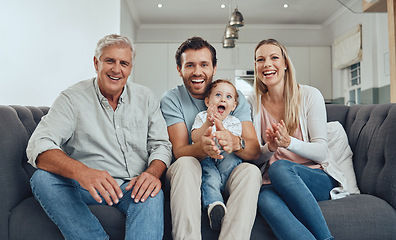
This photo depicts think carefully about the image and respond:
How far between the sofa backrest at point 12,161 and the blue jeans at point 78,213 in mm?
240

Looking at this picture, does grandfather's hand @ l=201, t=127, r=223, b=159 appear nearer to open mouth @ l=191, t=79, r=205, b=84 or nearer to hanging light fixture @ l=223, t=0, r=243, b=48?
open mouth @ l=191, t=79, r=205, b=84

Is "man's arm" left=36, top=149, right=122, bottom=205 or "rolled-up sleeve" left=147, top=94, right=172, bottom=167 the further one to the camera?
"rolled-up sleeve" left=147, top=94, right=172, bottom=167

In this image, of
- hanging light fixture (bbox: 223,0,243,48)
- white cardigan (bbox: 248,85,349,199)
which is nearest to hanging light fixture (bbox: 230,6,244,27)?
hanging light fixture (bbox: 223,0,243,48)

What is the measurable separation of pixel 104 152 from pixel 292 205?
86 centimetres

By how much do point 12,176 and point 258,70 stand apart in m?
1.31

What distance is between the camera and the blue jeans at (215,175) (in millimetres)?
1507

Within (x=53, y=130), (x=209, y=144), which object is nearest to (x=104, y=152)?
(x=53, y=130)

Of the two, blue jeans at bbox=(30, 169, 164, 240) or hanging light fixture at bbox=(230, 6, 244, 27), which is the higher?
A: hanging light fixture at bbox=(230, 6, 244, 27)

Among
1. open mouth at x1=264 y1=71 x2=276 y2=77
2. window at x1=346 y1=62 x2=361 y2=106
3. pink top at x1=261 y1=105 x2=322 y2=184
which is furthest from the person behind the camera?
window at x1=346 y1=62 x2=361 y2=106

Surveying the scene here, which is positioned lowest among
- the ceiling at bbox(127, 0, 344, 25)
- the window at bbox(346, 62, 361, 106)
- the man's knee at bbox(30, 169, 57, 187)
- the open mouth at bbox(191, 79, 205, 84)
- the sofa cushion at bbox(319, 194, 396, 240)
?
the sofa cushion at bbox(319, 194, 396, 240)

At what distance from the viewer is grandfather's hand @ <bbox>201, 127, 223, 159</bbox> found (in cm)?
155

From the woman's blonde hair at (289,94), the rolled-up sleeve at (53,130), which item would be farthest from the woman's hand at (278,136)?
the rolled-up sleeve at (53,130)

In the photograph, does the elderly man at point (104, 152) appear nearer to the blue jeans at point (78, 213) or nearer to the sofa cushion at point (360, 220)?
the blue jeans at point (78, 213)

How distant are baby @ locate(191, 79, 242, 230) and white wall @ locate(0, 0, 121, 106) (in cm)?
238
